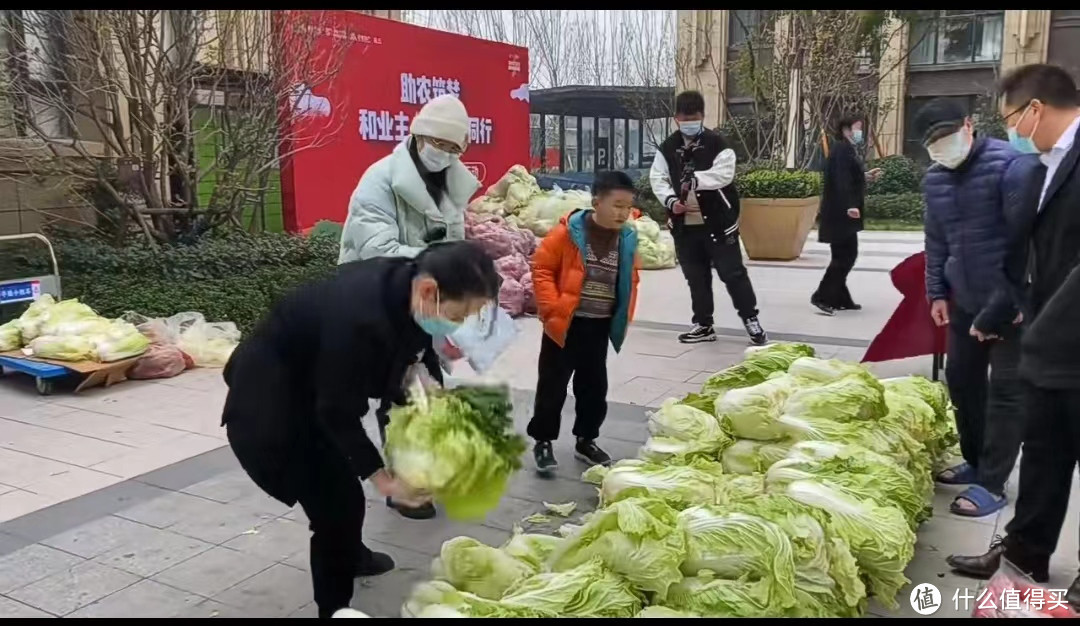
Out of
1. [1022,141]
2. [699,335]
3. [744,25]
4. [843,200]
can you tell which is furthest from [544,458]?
[744,25]

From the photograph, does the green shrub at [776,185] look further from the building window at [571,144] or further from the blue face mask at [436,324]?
the building window at [571,144]

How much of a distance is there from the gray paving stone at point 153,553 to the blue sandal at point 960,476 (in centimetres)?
339

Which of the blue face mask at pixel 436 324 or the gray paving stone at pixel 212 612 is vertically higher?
the blue face mask at pixel 436 324

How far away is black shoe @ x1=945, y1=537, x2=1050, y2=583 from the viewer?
3244 millimetres

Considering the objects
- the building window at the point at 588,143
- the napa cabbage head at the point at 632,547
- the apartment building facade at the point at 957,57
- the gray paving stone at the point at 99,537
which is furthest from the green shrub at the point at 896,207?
the gray paving stone at the point at 99,537

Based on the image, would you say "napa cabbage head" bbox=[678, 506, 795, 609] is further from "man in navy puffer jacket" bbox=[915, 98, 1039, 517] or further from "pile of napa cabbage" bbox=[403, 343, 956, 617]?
"man in navy puffer jacket" bbox=[915, 98, 1039, 517]

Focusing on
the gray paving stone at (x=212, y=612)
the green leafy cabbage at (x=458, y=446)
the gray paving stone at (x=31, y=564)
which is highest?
the green leafy cabbage at (x=458, y=446)

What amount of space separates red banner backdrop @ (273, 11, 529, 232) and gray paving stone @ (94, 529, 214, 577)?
20.3 ft

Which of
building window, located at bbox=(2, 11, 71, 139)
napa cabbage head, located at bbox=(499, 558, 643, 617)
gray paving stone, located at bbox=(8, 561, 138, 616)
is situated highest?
building window, located at bbox=(2, 11, 71, 139)

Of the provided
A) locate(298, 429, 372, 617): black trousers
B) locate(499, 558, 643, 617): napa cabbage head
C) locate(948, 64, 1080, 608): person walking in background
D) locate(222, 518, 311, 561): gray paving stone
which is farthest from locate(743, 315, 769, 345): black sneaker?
locate(298, 429, 372, 617): black trousers

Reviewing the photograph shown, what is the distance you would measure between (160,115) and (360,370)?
23.3ft

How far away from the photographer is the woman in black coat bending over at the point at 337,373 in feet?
8.29

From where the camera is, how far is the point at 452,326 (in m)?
2.62

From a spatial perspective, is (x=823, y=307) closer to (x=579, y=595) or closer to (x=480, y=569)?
(x=480, y=569)
